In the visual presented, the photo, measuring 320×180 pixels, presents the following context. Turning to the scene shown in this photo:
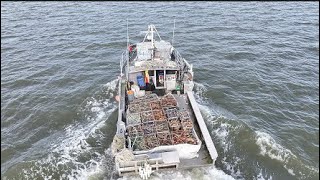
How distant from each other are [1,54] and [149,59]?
17163 mm

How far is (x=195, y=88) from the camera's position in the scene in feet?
86.0

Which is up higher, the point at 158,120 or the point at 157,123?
the point at 158,120

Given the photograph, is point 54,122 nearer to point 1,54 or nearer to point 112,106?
point 112,106

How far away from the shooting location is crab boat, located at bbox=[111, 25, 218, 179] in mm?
16484

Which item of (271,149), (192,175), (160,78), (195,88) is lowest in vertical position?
(271,149)

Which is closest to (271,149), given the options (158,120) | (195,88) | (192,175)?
(192,175)

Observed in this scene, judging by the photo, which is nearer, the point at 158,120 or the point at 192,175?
the point at 192,175

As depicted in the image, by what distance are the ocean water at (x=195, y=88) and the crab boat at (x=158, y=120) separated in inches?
36.3

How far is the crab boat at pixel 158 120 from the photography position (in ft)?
54.1

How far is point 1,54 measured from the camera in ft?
106

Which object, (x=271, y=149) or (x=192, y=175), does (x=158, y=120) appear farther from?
(x=271, y=149)

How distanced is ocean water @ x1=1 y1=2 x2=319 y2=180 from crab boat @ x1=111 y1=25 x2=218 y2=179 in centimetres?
92

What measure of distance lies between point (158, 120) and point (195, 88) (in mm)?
8291

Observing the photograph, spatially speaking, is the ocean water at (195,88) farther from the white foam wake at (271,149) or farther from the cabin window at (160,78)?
the cabin window at (160,78)
